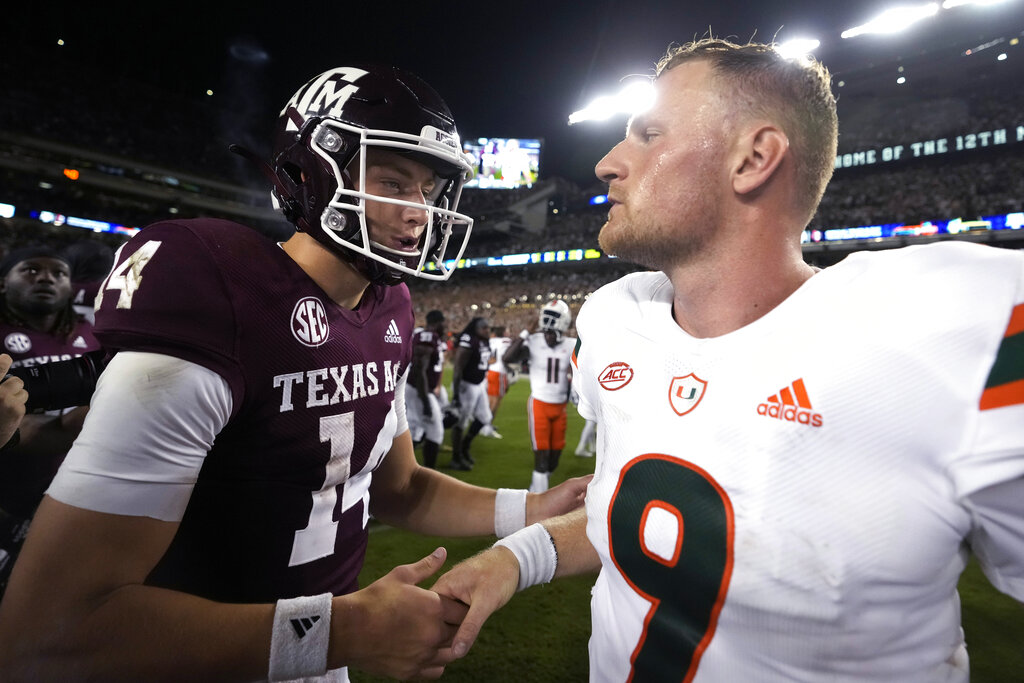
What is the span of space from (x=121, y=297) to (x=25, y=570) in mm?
551

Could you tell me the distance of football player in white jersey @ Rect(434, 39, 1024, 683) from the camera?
1.01 m

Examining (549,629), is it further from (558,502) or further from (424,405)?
(424,405)

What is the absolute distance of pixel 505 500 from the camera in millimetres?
1937

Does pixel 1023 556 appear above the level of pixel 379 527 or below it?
above

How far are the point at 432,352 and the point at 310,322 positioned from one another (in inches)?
265

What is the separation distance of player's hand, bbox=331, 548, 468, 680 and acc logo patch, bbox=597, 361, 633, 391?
66 cm

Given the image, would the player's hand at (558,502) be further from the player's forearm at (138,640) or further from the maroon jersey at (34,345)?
the maroon jersey at (34,345)

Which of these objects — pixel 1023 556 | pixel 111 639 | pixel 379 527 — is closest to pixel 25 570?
pixel 111 639

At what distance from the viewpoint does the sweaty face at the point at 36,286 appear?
11.2ft

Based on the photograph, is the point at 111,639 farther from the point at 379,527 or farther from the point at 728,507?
the point at 379,527

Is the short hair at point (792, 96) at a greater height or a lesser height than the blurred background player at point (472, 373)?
greater

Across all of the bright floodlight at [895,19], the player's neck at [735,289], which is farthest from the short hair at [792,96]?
the bright floodlight at [895,19]

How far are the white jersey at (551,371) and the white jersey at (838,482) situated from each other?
19.1ft

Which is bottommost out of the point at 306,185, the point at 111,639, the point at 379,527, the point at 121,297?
the point at 379,527
